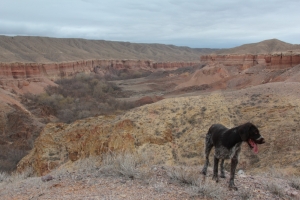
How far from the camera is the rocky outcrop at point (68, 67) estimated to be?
3841cm

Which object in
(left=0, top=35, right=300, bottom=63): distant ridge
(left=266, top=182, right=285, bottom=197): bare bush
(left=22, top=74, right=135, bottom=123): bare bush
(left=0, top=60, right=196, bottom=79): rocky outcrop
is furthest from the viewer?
(left=0, top=35, right=300, bottom=63): distant ridge

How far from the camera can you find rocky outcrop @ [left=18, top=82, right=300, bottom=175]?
28.9 feet

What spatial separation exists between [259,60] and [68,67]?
35.0 meters

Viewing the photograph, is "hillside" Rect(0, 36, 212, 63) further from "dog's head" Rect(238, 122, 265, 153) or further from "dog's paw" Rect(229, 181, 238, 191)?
"dog's head" Rect(238, 122, 265, 153)

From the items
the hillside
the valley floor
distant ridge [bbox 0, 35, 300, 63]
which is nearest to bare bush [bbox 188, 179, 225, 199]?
the valley floor

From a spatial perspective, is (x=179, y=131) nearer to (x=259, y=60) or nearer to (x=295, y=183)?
(x=295, y=183)

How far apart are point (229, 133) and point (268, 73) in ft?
88.1

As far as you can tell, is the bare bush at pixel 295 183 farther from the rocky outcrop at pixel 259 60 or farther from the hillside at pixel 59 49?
the hillside at pixel 59 49

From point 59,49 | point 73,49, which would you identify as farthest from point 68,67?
point 73,49

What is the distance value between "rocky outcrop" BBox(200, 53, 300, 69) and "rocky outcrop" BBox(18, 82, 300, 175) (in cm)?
1810

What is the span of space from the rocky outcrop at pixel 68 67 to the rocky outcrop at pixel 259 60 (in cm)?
2563

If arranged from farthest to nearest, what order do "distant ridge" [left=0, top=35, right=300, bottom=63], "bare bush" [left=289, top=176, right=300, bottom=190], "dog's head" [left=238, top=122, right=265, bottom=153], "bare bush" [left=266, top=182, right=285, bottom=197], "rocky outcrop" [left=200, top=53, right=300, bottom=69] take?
1. "distant ridge" [left=0, top=35, right=300, bottom=63]
2. "rocky outcrop" [left=200, top=53, right=300, bottom=69]
3. "bare bush" [left=289, top=176, right=300, bottom=190]
4. "bare bush" [left=266, top=182, right=285, bottom=197]
5. "dog's head" [left=238, top=122, right=265, bottom=153]

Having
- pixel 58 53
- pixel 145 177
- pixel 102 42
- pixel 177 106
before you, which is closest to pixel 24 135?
pixel 177 106

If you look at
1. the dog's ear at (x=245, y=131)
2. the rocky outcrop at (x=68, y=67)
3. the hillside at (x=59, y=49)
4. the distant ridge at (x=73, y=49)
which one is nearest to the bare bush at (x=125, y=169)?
the dog's ear at (x=245, y=131)
